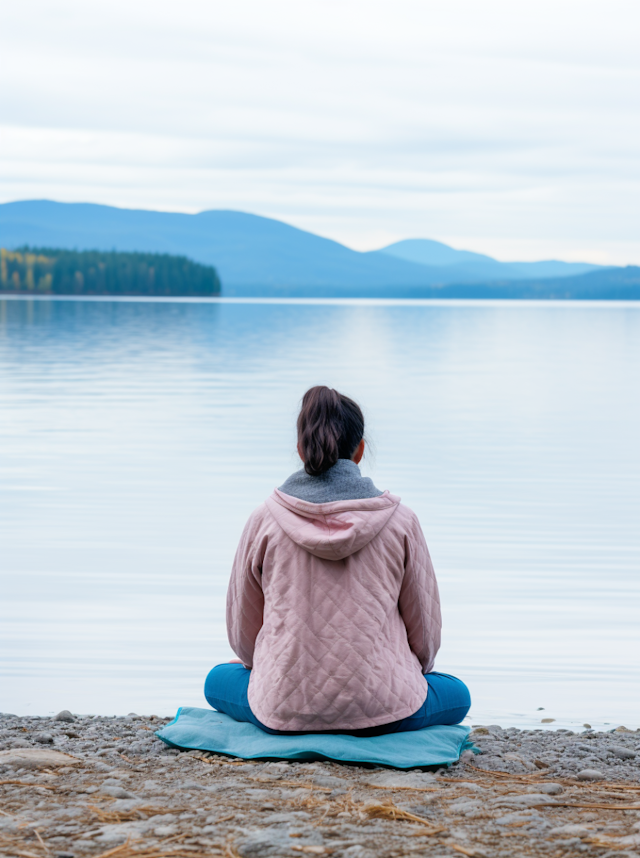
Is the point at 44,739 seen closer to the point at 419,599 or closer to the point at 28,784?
the point at 28,784

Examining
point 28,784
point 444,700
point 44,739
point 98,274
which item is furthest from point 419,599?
point 98,274

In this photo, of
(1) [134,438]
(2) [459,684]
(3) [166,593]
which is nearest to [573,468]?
(1) [134,438]

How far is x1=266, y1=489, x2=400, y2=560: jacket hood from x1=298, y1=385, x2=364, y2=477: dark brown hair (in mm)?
147

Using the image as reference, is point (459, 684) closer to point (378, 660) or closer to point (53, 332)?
point (378, 660)

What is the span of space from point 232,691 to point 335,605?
0.64 m

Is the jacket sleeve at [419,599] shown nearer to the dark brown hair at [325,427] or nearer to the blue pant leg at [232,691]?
the dark brown hair at [325,427]

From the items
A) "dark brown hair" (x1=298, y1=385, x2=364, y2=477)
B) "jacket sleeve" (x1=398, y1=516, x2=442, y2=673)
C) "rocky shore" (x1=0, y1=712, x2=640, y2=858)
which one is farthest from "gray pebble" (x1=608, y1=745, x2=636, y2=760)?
"dark brown hair" (x1=298, y1=385, x2=364, y2=477)

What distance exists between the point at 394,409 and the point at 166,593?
1174 cm

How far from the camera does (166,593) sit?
6.95m

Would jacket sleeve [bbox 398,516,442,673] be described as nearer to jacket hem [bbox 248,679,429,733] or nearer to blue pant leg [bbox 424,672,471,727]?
blue pant leg [bbox 424,672,471,727]

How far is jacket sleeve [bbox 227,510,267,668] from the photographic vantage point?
3553 mm

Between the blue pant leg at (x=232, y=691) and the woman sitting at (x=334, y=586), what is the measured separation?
0.53ft

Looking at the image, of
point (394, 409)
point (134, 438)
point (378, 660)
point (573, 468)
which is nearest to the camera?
point (378, 660)

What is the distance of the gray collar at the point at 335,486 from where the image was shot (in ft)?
11.3
